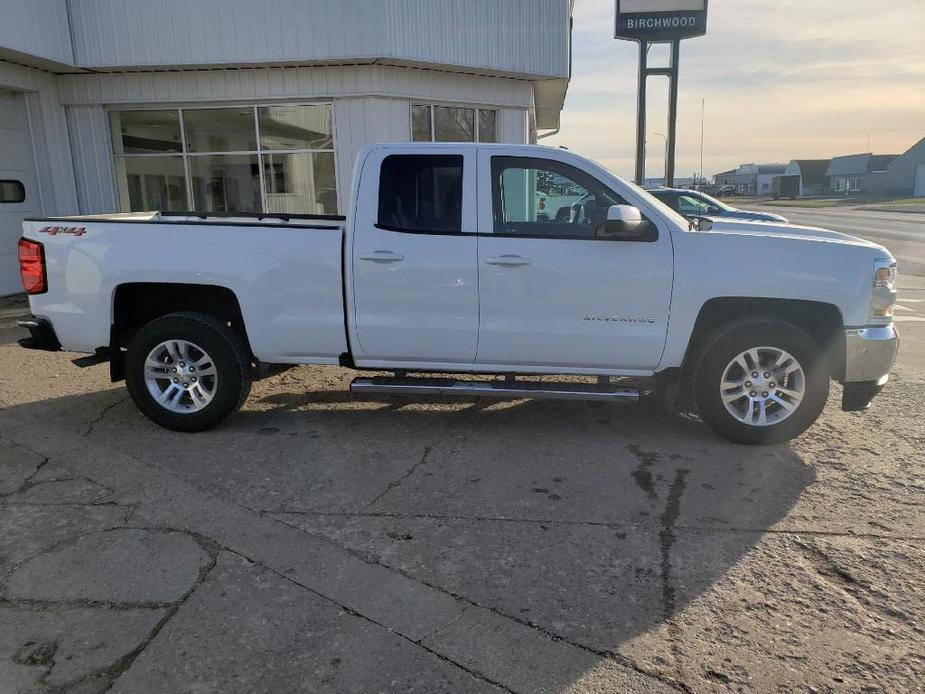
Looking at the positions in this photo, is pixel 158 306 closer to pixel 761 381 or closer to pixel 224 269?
pixel 224 269

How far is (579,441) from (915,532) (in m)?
2.13

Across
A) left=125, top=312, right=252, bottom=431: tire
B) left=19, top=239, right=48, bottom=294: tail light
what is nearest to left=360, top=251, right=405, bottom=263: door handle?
left=125, top=312, right=252, bottom=431: tire

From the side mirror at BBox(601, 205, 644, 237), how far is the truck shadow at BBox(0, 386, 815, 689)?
1504 millimetres

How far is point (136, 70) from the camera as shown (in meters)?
11.8

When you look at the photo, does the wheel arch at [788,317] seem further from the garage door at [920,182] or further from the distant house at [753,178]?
the distant house at [753,178]

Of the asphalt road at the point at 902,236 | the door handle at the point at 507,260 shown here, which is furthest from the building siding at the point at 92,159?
the asphalt road at the point at 902,236

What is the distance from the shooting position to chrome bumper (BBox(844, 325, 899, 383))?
488cm

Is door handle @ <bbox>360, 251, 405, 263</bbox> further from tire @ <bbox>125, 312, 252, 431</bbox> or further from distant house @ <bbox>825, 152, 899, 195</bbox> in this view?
distant house @ <bbox>825, 152, 899, 195</bbox>

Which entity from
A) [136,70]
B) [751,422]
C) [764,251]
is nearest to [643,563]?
[751,422]

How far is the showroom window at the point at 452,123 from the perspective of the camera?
40.8 ft

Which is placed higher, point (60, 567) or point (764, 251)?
point (764, 251)

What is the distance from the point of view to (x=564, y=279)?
16.3 ft

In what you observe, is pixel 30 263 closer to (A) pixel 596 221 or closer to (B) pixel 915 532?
(A) pixel 596 221

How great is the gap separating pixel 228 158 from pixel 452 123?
3925 mm
